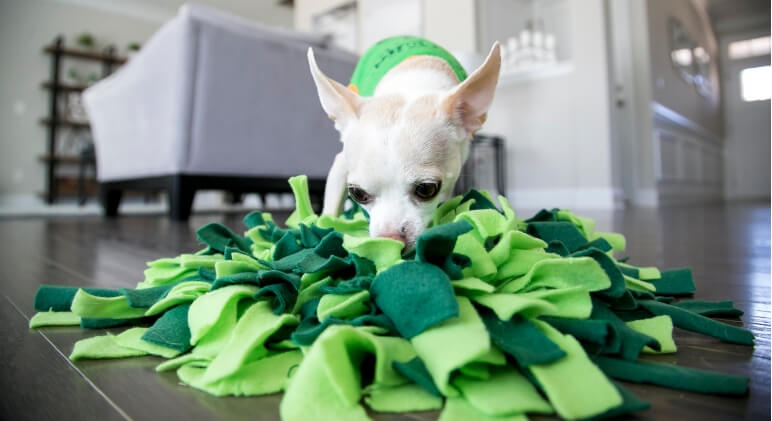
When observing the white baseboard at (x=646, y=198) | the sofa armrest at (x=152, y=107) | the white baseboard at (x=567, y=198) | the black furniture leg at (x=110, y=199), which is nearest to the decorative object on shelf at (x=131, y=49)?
the sofa armrest at (x=152, y=107)

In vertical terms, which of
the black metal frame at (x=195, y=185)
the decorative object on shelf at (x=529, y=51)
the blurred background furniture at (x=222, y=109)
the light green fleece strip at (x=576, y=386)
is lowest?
the light green fleece strip at (x=576, y=386)

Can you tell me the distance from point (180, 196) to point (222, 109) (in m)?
0.55

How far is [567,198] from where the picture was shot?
4.37 meters

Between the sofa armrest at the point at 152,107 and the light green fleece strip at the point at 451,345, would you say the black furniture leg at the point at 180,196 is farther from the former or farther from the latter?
→ the light green fleece strip at the point at 451,345

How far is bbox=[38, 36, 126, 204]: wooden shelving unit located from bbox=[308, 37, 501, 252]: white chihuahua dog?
748cm

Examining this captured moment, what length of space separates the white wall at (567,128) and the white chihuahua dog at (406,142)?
339cm

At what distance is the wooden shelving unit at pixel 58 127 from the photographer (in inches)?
281

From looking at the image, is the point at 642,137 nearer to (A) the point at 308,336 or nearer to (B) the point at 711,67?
(B) the point at 711,67

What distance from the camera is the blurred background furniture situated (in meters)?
2.63

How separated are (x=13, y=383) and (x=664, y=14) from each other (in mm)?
6250

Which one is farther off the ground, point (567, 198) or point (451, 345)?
point (567, 198)

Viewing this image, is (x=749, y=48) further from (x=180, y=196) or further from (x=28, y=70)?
(x=28, y=70)

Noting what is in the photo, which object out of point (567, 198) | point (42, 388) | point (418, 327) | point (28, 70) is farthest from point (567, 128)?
point (28, 70)

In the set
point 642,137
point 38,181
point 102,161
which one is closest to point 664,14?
point 642,137
